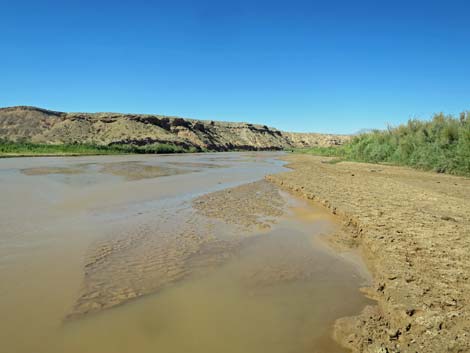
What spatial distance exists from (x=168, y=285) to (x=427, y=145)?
772 inches

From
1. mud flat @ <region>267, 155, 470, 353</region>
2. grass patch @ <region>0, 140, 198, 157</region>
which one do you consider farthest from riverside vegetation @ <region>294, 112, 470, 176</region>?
grass patch @ <region>0, 140, 198, 157</region>

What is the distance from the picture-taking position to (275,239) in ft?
20.0

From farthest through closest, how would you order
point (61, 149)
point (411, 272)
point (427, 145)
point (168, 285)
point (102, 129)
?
point (102, 129) → point (61, 149) → point (427, 145) → point (168, 285) → point (411, 272)

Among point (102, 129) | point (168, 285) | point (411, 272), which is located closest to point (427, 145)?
point (411, 272)

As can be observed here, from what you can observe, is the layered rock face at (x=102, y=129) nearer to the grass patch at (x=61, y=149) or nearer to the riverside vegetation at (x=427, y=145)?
the grass patch at (x=61, y=149)

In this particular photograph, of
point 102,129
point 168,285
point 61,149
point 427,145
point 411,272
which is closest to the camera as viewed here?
point 411,272

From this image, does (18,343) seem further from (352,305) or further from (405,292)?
(405,292)

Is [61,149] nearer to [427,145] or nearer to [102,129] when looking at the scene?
[102,129]

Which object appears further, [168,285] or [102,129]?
[102,129]

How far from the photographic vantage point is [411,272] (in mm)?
3830

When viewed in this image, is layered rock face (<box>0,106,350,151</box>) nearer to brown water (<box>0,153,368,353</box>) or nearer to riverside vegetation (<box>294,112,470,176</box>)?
riverside vegetation (<box>294,112,470,176</box>)

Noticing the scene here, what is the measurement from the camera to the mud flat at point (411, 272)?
2643 mm

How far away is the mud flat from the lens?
8.67 feet

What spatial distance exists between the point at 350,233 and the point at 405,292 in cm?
299
